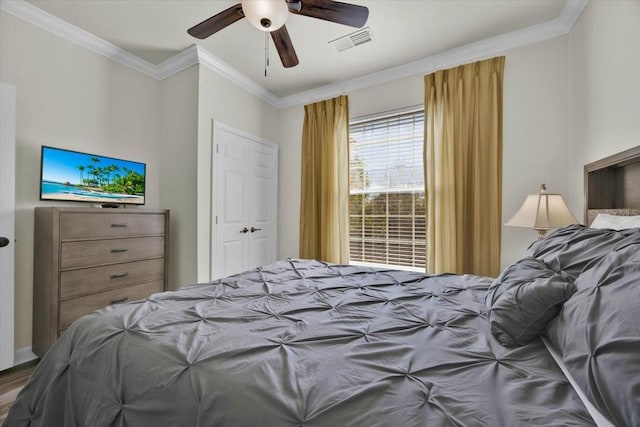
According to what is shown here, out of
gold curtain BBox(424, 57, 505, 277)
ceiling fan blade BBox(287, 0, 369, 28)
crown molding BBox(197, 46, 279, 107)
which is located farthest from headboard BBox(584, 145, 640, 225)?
crown molding BBox(197, 46, 279, 107)

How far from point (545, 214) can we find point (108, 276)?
3534 mm

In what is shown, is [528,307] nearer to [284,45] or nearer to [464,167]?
[284,45]

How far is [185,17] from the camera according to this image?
2424 millimetres

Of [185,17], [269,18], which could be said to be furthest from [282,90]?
[269,18]

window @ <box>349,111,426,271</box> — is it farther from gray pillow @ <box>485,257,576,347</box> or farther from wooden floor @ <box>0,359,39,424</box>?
wooden floor @ <box>0,359,39,424</box>

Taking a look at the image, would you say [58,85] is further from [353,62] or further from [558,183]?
[558,183]

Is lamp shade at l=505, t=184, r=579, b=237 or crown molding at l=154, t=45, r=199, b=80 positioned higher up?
crown molding at l=154, t=45, r=199, b=80

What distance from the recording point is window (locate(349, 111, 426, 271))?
3262 mm

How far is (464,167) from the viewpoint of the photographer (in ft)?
9.30

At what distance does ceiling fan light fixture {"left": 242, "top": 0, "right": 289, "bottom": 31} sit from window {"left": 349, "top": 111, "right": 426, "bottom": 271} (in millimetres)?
1964

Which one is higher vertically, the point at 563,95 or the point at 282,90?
the point at 282,90

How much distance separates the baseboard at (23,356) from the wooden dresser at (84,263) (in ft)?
0.20

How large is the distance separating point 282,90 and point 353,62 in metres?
1.09

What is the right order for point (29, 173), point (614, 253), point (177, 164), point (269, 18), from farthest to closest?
point (177, 164), point (29, 173), point (269, 18), point (614, 253)
